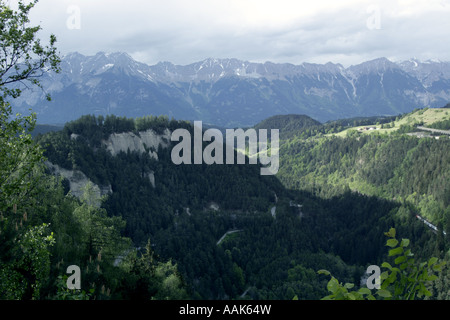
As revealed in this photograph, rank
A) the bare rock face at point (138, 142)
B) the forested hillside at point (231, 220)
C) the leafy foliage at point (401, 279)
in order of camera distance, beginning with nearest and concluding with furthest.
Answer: the leafy foliage at point (401, 279)
the forested hillside at point (231, 220)
the bare rock face at point (138, 142)

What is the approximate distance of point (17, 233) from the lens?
19.1 m

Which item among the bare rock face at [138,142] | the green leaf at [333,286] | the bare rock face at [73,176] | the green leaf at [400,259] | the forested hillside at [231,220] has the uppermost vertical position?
the green leaf at [400,259]

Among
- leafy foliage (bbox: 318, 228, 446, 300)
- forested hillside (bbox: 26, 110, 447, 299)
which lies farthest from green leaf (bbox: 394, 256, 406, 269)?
forested hillside (bbox: 26, 110, 447, 299)

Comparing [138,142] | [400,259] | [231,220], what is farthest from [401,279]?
[138,142]

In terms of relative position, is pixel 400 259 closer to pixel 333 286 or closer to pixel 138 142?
pixel 333 286

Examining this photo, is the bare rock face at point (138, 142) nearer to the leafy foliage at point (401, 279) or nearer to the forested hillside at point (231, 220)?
the forested hillside at point (231, 220)

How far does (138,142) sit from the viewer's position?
160m

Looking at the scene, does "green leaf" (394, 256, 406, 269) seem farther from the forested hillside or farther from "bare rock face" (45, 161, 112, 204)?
"bare rock face" (45, 161, 112, 204)

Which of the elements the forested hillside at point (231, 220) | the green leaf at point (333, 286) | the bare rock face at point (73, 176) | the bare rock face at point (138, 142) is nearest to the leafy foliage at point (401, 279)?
the green leaf at point (333, 286)

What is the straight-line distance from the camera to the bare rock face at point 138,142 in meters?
151

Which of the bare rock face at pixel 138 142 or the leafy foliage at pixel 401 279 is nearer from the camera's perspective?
the leafy foliage at pixel 401 279

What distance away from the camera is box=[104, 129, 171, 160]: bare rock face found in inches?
5930
